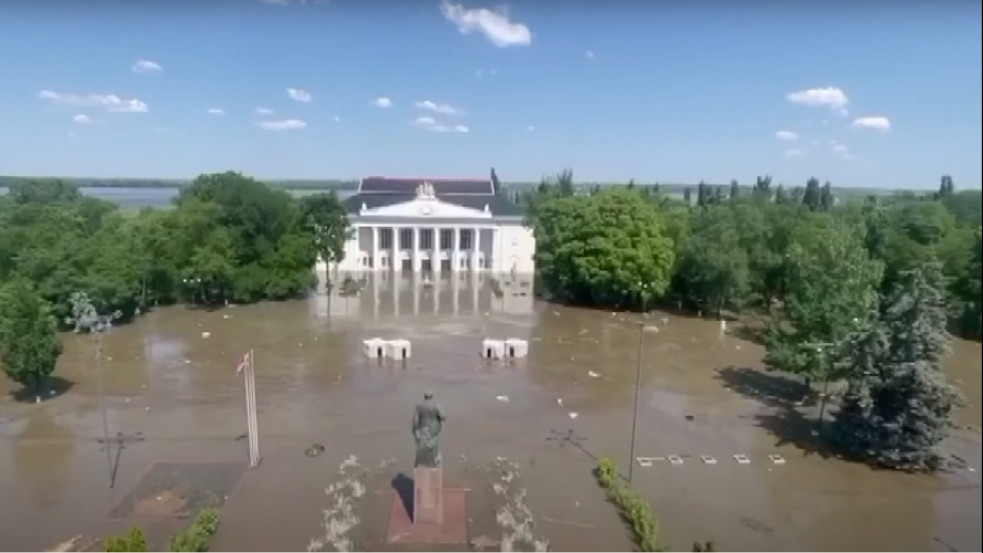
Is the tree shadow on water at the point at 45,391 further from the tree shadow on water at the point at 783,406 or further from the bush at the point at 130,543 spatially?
the tree shadow on water at the point at 783,406

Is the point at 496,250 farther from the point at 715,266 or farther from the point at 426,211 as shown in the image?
the point at 715,266

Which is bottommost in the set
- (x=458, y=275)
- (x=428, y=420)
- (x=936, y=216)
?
(x=458, y=275)

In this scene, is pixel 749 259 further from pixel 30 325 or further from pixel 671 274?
pixel 30 325

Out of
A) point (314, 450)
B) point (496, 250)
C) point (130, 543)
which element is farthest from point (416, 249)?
point (130, 543)

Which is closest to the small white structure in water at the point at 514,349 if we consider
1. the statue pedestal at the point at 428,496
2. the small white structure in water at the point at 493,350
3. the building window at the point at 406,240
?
the small white structure in water at the point at 493,350

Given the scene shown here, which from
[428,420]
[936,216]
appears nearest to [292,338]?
[428,420]
